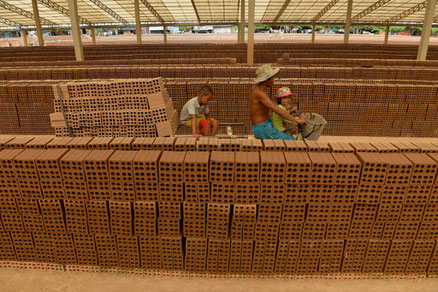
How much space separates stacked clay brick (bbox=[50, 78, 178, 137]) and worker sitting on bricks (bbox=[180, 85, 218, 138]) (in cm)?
51

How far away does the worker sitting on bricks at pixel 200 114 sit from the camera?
667cm

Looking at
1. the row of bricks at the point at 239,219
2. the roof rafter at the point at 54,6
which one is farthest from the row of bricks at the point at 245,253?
the roof rafter at the point at 54,6

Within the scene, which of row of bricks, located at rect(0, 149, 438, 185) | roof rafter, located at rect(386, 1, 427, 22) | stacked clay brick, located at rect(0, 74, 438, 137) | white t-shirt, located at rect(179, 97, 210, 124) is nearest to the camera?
Answer: row of bricks, located at rect(0, 149, 438, 185)

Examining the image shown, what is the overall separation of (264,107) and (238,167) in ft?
8.07

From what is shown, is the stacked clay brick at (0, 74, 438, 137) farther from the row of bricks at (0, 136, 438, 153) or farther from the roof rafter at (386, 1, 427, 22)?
the roof rafter at (386, 1, 427, 22)

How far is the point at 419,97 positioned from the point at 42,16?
128ft

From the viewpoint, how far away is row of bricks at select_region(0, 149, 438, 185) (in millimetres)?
3793

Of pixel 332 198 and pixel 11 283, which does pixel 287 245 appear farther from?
pixel 11 283

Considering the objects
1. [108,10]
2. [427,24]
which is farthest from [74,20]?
[108,10]

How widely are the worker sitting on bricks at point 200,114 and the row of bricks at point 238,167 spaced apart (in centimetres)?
284

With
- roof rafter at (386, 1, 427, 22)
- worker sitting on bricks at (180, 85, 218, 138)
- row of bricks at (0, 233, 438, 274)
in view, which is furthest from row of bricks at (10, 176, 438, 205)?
roof rafter at (386, 1, 427, 22)

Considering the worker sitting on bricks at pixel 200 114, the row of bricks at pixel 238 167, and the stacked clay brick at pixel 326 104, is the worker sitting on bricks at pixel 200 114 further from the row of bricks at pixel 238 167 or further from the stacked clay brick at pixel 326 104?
the row of bricks at pixel 238 167

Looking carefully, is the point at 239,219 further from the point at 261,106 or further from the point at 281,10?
the point at 281,10

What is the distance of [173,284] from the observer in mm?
4129
